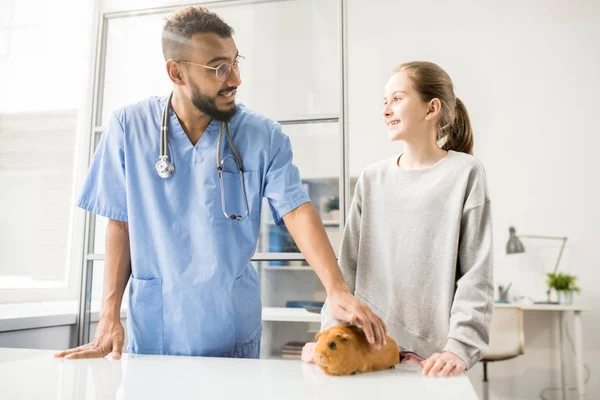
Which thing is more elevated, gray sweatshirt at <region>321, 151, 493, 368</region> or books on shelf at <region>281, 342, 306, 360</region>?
gray sweatshirt at <region>321, 151, 493, 368</region>

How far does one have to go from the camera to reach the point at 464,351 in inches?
34.7

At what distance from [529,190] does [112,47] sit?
9.65ft

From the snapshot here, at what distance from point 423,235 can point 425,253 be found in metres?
0.04

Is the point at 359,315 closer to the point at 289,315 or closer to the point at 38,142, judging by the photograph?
the point at 289,315

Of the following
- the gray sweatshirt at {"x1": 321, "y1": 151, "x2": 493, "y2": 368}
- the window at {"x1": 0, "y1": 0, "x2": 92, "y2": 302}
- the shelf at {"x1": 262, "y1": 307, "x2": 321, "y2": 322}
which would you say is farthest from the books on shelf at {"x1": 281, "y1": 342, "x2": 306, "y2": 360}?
the window at {"x1": 0, "y1": 0, "x2": 92, "y2": 302}

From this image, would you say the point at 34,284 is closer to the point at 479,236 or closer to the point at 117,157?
the point at 117,157

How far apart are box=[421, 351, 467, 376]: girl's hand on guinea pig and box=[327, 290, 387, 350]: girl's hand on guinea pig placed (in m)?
0.08

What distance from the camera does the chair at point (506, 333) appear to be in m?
2.94

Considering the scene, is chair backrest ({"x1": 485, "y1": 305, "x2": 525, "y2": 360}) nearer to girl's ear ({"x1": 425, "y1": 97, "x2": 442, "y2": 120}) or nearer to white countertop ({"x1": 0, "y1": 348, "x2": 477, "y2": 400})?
girl's ear ({"x1": 425, "y1": 97, "x2": 442, "y2": 120})

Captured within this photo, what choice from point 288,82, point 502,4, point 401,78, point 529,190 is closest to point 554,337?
point 529,190

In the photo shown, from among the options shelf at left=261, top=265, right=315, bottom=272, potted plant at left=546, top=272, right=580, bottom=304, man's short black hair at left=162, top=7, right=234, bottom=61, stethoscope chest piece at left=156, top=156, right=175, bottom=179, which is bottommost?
potted plant at left=546, top=272, right=580, bottom=304

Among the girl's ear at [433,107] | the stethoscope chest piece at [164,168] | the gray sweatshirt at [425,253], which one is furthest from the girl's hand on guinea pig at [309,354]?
the girl's ear at [433,107]

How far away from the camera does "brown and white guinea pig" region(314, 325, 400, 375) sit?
2.38 feet

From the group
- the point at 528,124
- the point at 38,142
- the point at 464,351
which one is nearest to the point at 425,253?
the point at 464,351
